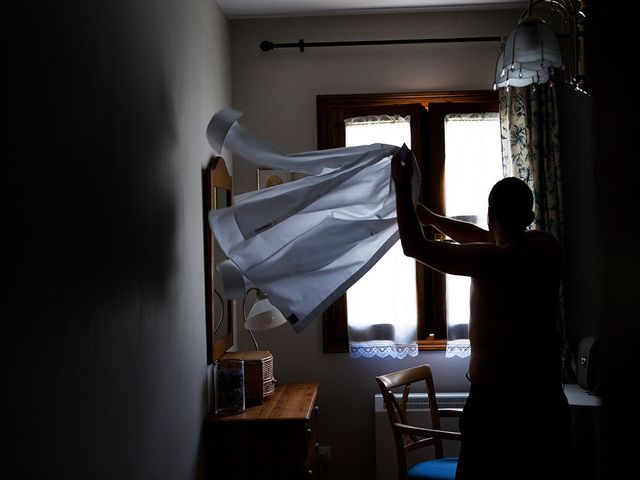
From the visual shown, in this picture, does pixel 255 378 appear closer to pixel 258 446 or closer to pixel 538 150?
pixel 258 446

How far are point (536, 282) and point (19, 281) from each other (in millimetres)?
1722

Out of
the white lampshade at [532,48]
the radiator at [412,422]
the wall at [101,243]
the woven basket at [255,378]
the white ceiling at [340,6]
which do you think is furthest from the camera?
the white ceiling at [340,6]

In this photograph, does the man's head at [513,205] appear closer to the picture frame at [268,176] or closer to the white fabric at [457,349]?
the white fabric at [457,349]

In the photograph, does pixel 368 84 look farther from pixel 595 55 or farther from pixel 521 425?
pixel 595 55

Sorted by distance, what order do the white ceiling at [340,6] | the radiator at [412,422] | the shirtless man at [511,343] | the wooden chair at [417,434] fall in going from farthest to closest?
the white ceiling at [340,6]
the radiator at [412,422]
the wooden chair at [417,434]
the shirtless man at [511,343]

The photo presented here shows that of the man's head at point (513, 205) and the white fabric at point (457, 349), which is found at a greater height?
the man's head at point (513, 205)

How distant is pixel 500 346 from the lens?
2.64 meters

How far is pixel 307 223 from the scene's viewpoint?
2779 millimetres

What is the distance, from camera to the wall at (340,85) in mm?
4578

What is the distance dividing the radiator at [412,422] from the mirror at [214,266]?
1.02 metres

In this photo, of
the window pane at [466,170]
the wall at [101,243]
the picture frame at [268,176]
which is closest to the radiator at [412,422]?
the window pane at [466,170]

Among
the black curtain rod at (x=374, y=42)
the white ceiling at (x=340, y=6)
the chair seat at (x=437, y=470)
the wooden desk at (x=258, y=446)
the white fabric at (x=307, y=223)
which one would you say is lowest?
the chair seat at (x=437, y=470)

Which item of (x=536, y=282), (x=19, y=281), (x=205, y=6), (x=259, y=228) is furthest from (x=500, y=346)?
(x=205, y=6)

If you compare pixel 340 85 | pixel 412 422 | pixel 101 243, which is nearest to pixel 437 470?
pixel 412 422
